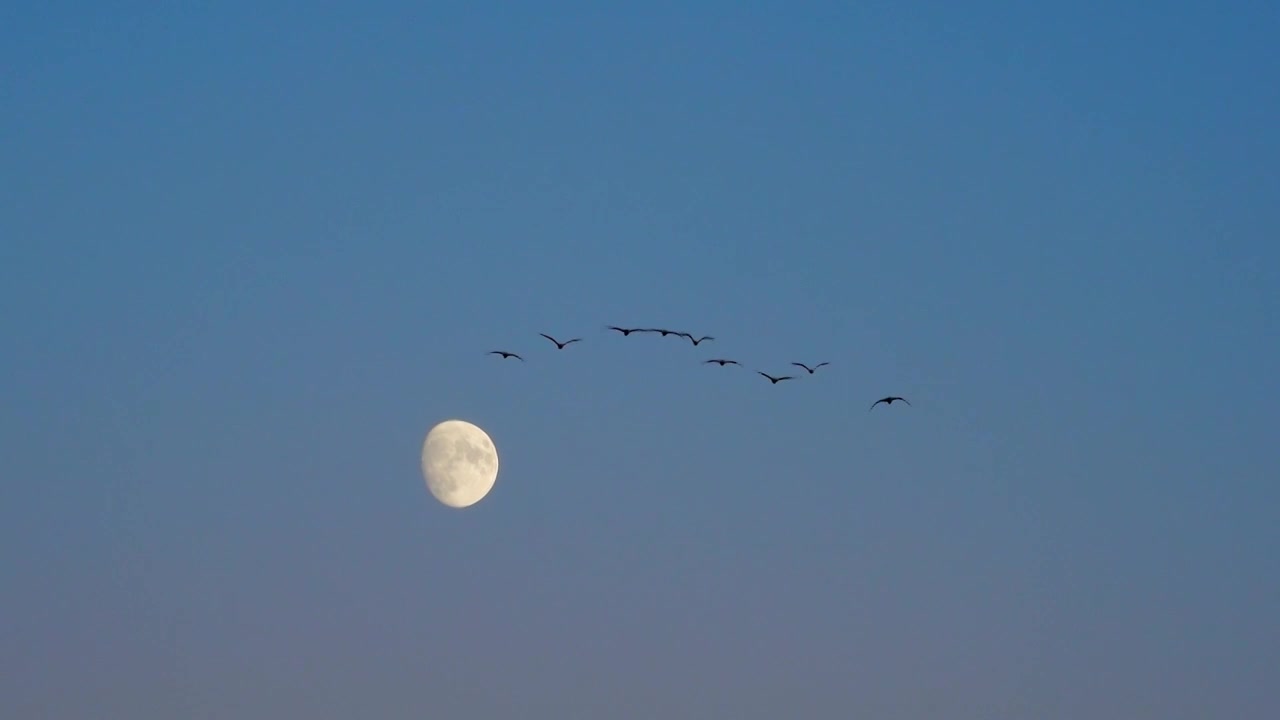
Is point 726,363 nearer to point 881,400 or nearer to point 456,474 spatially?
point 881,400

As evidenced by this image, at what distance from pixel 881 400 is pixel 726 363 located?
34.9 ft

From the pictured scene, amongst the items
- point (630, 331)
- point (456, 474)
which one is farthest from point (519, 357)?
point (456, 474)

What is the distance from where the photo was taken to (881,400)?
129 m

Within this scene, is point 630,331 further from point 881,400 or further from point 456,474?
point 456,474

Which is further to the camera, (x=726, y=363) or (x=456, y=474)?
(x=456, y=474)

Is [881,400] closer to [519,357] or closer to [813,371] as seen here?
[813,371]

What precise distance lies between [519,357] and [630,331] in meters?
11.8

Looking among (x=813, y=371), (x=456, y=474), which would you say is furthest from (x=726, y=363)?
(x=456, y=474)

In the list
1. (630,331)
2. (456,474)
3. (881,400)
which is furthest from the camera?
(456,474)

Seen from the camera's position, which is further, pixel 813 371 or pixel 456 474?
pixel 456 474

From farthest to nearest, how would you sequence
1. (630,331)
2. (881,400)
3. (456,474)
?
(456,474) → (881,400) → (630,331)

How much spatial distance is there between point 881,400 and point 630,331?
18.6m

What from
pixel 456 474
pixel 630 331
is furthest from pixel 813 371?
pixel 456 474

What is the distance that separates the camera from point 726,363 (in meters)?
132
